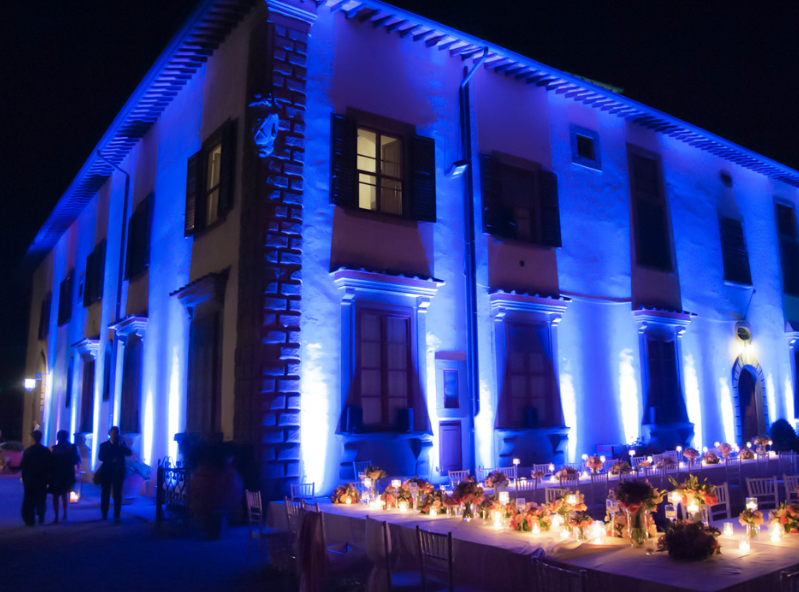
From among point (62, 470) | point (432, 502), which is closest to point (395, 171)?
point (432, 502)

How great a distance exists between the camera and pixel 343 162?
11344 mm

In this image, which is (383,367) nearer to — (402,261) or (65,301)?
(402,261)

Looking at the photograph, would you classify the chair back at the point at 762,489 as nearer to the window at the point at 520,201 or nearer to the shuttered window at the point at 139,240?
the window at the point at 520,201

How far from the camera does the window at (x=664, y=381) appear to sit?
48.5 ft

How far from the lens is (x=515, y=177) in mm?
13531

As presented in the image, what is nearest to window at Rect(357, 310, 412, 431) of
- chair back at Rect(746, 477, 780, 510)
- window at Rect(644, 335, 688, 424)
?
chair back at Rect(746, 477, 780, 510)

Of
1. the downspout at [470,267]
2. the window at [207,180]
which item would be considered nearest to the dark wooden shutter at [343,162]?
the window at [207,180]

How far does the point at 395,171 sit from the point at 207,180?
3.45m

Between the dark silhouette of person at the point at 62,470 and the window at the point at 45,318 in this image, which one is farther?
the window at the point at 45,318

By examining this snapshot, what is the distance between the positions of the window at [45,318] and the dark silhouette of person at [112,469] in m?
15.0

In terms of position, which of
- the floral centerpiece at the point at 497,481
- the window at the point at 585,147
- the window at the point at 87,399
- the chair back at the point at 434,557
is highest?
the window at the point at 585,147

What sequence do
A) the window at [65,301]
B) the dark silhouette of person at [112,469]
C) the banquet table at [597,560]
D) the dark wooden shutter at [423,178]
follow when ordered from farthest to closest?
the window at [65,301], the dark wooden shutter at [423,178], the dark silhouette of person at [112,469], the banquet table at [597,560]

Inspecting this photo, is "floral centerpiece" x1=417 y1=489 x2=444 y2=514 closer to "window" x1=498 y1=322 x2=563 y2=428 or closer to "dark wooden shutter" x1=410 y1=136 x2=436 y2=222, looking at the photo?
"window" x1=498 y1=322 x2=563 y2=428

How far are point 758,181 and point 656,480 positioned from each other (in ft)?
38.7
